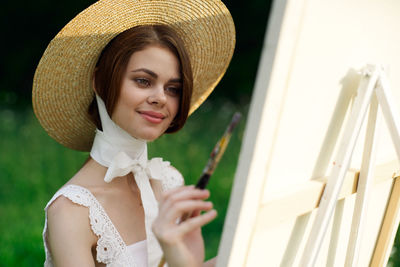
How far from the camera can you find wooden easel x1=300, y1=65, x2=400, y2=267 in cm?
132

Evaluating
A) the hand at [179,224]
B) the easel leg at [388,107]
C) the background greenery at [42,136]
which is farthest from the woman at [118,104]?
the background greenery at [42,136]

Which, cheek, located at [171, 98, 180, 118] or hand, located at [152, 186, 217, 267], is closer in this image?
hand, located at [152, 186, 217, 267]

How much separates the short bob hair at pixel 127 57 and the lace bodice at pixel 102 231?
30cm

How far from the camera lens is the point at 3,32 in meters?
7.14

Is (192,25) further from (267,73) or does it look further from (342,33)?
(267,73)

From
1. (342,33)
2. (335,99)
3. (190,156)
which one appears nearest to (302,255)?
(335,99)

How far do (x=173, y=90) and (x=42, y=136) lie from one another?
3.79 meters

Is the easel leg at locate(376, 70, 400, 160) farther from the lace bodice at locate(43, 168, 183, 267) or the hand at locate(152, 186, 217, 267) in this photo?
the lace bodice at locate(43, 168, 183, 267)

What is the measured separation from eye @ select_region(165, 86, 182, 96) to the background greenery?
6.80ft

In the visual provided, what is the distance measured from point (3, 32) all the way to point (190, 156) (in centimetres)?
377

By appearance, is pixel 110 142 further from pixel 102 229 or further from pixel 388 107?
pixel 388 107

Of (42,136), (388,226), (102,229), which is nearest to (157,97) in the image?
(102,229)

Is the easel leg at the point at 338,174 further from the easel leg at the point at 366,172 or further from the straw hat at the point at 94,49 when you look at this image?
the straw hat at the point at 94,49

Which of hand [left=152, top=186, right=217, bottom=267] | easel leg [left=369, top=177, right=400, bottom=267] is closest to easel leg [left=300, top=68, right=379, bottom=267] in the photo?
hand [left=152, top=186, right=217, bottom=267]
